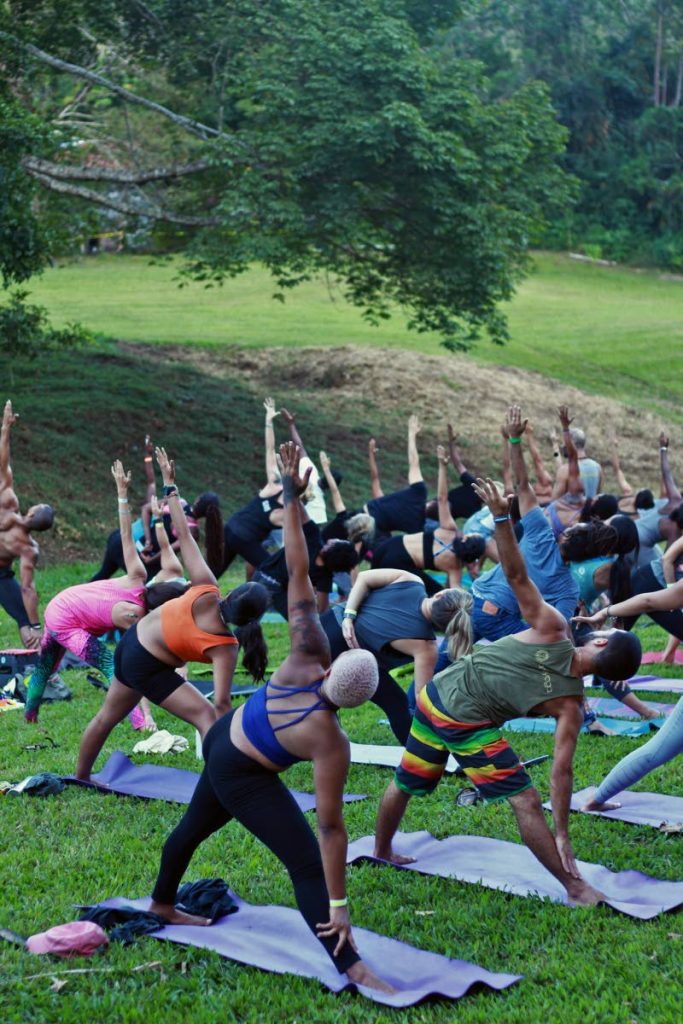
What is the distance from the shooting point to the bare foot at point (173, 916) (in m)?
5.90

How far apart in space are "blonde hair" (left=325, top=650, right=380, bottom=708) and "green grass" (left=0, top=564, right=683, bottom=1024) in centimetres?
128

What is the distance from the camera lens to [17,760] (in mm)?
8828

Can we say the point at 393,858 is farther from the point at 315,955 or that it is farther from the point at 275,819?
the point at 275,819

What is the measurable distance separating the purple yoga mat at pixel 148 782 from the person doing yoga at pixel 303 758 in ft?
7.95

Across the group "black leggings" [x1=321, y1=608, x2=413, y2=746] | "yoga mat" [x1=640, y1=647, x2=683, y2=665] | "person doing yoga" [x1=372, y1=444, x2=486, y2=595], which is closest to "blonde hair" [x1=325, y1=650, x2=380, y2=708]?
"black leggings" [x1=321, y1=608, x2=413, y2=746]

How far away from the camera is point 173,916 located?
5926mm

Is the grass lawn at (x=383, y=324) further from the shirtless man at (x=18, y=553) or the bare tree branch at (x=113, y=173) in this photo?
the shirtless man at (x=18, y=553)

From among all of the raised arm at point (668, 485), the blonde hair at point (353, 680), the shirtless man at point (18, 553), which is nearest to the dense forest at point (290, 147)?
the shirtless man at point (18, 553)

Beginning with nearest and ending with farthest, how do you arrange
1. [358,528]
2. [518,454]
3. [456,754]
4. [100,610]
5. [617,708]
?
[456,754]
[518,454]
[100,610]
[617,708]
[358,528]

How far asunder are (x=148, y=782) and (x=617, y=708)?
4.09 metres

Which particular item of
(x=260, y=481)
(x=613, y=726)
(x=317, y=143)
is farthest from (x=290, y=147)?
(x=613, y=726)

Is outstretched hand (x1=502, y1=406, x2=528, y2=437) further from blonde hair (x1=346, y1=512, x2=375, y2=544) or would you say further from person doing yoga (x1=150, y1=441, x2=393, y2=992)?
blonde hair (x1=346, y1=512, x2=375, y2=544)

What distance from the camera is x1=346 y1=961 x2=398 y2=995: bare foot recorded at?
5.21 meters

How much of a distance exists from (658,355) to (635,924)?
31507 mm
